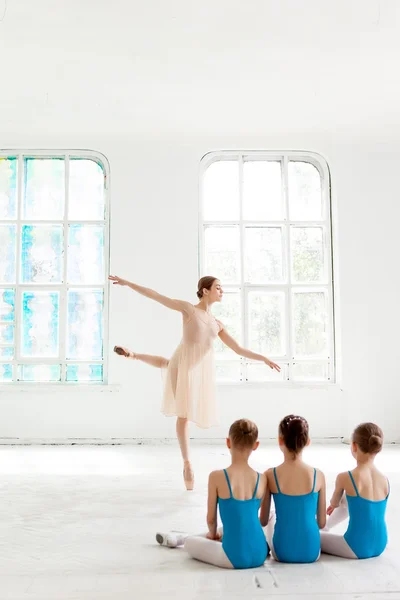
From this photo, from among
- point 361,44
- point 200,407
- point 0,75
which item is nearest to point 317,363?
point 200,407

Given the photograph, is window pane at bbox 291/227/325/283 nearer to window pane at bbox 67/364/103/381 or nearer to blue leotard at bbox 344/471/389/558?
window pane at bbox 67/364/103/381

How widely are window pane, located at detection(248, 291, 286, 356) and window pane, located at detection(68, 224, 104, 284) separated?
1746 mm

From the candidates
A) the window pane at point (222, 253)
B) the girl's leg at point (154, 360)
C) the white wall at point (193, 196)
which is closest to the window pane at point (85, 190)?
the white wall at point (193, 196)

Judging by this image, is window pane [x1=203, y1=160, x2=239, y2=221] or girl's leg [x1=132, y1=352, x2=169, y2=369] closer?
girl's leg [x1=132, y1=352, x2=169, y2=369]

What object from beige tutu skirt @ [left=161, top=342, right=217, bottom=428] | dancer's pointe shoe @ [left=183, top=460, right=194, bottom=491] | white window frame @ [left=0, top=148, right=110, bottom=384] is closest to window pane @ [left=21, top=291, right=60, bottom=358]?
white window frame @ [left=0, top=148, right=110, bottom=384]

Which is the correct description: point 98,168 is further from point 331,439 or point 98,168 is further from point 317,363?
point 331,439

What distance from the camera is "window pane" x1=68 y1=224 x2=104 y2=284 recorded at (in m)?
6.69

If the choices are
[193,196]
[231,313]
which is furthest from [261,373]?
[193,196]

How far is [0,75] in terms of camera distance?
521 cm

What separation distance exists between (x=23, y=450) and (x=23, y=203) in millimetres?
2691

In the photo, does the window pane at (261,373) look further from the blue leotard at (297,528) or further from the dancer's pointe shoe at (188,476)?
the blue leotard at (297,528)

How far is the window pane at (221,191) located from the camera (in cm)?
679

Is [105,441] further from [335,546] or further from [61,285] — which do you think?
[335,546]

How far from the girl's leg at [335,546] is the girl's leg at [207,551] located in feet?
1.42
